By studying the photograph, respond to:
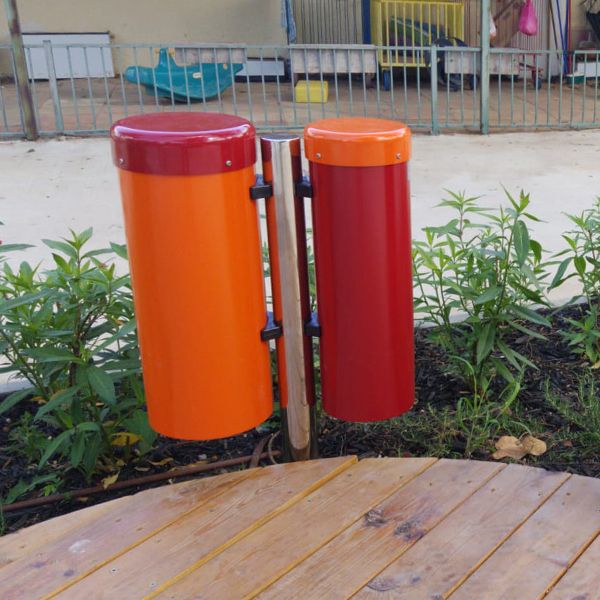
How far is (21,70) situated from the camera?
27.8ft

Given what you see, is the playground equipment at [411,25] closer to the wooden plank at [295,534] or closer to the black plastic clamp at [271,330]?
the black plastic clamp at [271,330]

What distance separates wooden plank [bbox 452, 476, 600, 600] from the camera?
168 centimetres

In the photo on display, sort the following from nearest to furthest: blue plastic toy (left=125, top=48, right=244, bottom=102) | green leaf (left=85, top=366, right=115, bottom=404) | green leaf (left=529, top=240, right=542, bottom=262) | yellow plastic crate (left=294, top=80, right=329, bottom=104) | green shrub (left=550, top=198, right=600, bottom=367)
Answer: green leaf (left=85, top=366, right=115, bottom=404) → green leaf (left=529, top=240, right=542, bottom=262) → green shrub (left=550, top=198, right=600, bottom=367) → blue plastic toy (left=125, top=48, right=244, bottom=102) → yellow plastic crate (left=294, top=80, right=329, bottom=104)

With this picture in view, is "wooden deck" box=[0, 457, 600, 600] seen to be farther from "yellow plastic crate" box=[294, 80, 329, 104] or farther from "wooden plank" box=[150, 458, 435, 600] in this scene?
"yellow plastic crate" box=[294, 80, 329, 104]


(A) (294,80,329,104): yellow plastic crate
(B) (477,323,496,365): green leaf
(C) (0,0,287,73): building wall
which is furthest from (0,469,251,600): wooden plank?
(C) (0,0,287,73): building wall

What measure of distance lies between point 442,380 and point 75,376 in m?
1.30

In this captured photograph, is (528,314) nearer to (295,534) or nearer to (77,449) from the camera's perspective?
(295,534)

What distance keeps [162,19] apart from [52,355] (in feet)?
38.2

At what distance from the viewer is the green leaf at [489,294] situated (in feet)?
9.17

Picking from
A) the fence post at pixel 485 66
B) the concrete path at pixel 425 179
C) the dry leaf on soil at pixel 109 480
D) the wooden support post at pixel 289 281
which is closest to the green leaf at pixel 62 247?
the dry leaf on soil at pixel 109 480

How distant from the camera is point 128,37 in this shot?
43.3ft

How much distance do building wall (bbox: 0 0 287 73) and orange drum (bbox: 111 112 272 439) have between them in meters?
11.7

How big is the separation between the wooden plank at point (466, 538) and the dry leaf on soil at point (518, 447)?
613 millimetres

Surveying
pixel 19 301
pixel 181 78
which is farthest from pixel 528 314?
pixel 181 78
